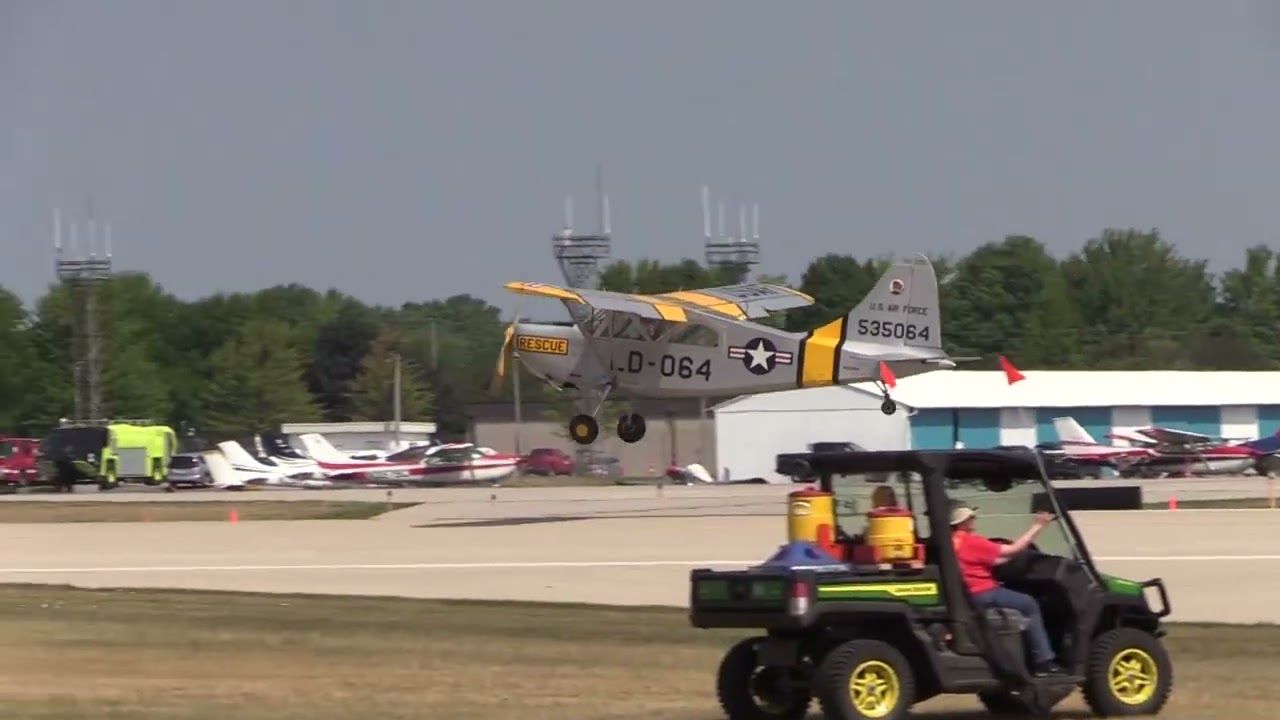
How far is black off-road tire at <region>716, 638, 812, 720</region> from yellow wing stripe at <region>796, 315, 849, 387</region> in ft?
76.9

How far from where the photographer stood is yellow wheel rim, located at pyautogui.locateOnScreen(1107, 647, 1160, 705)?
11078 mm

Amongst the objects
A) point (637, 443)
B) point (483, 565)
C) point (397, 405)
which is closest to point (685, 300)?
point (483, 565)

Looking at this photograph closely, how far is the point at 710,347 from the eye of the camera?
3528cm

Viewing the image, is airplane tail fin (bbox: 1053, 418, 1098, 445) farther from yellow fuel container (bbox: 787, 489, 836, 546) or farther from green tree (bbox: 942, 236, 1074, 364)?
yellow fuel container (bbox: 787, 489, 836, 546)

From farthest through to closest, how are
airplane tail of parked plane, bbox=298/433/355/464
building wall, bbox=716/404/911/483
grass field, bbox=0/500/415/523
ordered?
building wall, bbox=716/404/911/483 → airplane tail of parked plane, bbox=298/433/355/464 → grass field, bbox=0/500/415/523

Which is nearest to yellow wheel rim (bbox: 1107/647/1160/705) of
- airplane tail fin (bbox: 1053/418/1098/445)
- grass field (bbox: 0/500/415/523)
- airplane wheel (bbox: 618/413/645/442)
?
airplane wheel (bbox: 618/413/645/442)

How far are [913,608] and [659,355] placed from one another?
24887 mm

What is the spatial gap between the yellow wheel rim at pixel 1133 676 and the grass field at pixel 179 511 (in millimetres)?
28087

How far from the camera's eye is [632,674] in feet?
47.2

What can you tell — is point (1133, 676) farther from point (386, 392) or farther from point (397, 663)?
point (386, 392)

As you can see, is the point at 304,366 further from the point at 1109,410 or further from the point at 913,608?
the point at 913,608

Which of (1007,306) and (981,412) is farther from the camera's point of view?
(1007,306)

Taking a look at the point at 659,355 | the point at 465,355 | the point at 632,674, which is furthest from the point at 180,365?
the point at 632,674

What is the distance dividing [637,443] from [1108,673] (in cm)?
6618
